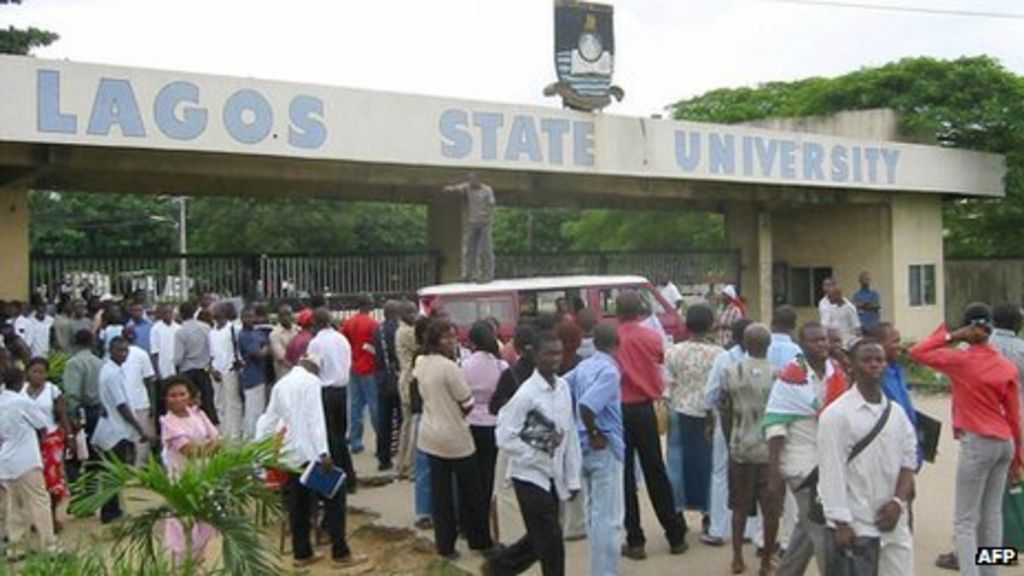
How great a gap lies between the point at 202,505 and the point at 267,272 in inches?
497

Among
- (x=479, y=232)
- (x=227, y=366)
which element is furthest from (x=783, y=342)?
(x=479, y=232)

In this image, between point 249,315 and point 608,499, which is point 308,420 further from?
point 249,315

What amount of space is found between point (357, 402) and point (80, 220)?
114ft

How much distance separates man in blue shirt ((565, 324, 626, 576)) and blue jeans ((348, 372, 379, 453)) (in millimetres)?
4413

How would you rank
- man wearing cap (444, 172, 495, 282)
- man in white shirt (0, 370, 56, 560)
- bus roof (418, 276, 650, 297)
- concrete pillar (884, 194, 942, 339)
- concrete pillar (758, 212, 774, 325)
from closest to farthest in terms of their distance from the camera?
man in white shirt (0, 370, 56, 560), bus roof (418, 276, 650, 297), man wearing cap (444, 172, 495, 282), concrete pillar (758, 212, 774, 325), concrete pillar (884, 194, 942, 339)

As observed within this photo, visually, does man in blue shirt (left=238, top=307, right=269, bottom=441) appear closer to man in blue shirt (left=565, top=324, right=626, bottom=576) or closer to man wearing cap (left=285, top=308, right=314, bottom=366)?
man wearing cap (left=285, top=308, right=314, bottom=366)

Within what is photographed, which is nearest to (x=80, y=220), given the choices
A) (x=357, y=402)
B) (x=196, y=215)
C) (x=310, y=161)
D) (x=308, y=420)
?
(x=196, y=215)

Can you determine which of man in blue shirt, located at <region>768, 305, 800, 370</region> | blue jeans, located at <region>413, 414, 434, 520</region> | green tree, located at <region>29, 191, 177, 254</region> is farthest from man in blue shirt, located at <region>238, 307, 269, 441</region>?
green tree, located at <region>29, 191, 177, 254</region>

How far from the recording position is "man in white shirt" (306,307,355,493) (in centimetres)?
923

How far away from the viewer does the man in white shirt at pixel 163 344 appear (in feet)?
37.1

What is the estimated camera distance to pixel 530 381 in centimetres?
638

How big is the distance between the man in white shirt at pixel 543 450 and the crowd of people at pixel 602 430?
1 centimetres

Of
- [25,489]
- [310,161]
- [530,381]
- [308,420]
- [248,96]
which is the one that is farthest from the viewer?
[310,161]

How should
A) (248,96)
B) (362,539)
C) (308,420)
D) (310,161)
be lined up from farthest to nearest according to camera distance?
(310,161) → (248,96) → (362,539) → (308,420)
